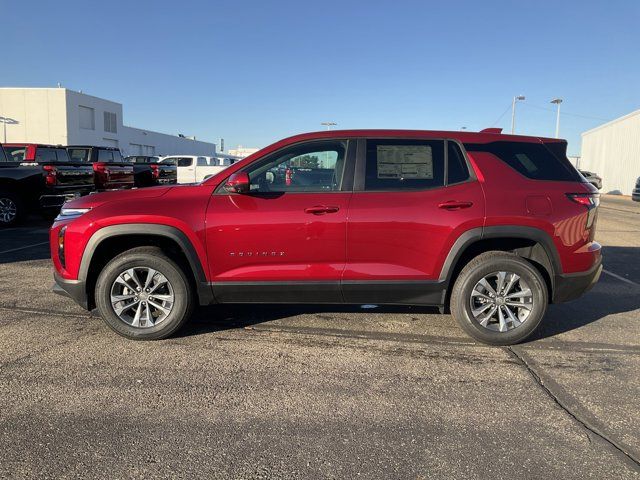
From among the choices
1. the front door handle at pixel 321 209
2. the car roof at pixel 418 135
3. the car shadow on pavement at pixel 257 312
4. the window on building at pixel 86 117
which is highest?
the window on building at pixel 86 117

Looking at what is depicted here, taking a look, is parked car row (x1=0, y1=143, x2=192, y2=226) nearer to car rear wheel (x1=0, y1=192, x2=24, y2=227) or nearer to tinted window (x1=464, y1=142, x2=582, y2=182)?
car rear wheel (x1=0, y1=192, x2=24, y2=227)

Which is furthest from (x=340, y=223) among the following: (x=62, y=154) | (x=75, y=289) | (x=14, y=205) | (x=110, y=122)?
(x=110, y=122)

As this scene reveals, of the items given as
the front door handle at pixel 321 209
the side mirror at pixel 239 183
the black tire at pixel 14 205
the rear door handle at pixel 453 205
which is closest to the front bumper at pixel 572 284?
the rear door handle at pixel 453 205

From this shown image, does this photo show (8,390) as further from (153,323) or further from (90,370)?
(153,323)

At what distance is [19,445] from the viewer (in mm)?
2543

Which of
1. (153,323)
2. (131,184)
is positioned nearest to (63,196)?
(131,184)

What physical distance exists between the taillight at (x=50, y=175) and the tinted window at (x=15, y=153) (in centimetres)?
178

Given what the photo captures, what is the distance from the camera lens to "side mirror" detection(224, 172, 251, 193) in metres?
3.78

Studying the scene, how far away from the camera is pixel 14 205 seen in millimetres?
10422

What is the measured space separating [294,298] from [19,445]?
214cm

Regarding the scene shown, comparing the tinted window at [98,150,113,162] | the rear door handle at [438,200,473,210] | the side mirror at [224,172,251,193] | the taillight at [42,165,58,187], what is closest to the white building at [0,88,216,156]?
the tinted window at [98,150,113,162]

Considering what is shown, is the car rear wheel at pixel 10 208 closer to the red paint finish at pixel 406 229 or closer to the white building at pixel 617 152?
the red paint finish at pixel 406 229

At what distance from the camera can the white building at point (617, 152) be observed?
35281mm

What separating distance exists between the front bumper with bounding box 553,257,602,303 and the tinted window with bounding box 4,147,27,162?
1235 cm
